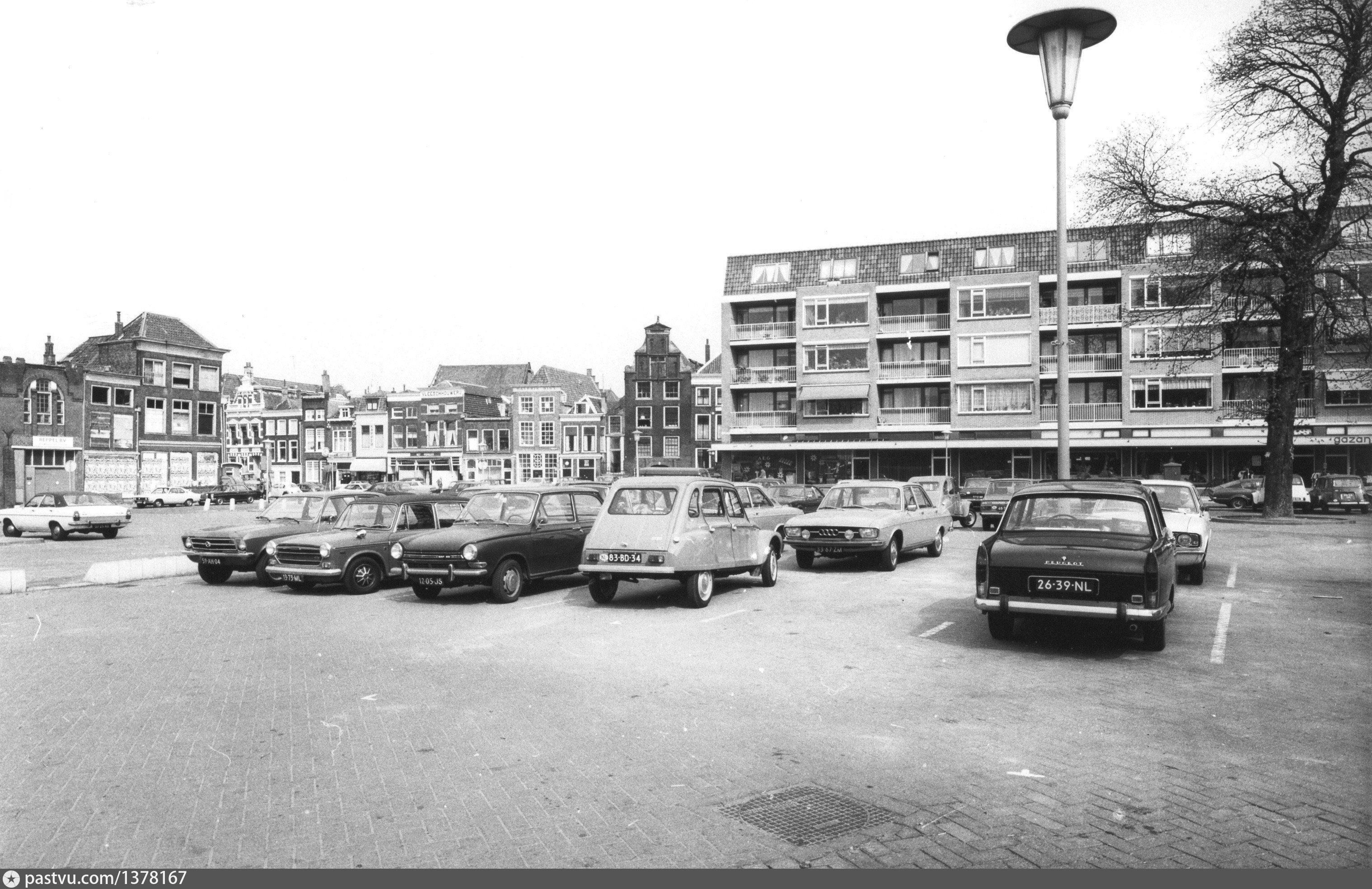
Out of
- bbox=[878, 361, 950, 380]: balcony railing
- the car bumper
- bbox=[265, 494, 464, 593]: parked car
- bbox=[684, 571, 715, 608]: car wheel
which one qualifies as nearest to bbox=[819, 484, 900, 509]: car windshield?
bbox=[684, 571, 715, 608]: car wheel

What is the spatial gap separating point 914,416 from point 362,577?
144 feet

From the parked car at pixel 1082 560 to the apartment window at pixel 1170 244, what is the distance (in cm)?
2154

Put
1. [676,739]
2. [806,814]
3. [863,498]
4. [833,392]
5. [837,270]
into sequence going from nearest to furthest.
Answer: [806,814], [676,739], [863,498], [833,392], [837,270]

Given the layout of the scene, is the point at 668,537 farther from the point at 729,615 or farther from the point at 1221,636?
the point at 1221,636

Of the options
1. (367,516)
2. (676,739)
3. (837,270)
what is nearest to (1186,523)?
(676,739)

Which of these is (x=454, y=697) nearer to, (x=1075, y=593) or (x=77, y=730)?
(x=77, y=730)

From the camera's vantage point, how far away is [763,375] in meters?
56.7

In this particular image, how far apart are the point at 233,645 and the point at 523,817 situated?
6312mm

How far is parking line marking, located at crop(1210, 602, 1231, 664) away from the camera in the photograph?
8.23 metres

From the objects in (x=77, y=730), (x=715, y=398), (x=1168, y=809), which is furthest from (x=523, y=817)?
(x=715, y=398)

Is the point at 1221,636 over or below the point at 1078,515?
below

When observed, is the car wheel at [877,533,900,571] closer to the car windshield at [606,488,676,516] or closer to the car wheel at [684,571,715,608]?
the car wheel at [684,571,715,608]

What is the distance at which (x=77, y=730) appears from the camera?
6020 millimetres

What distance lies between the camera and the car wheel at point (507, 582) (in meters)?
12.3
